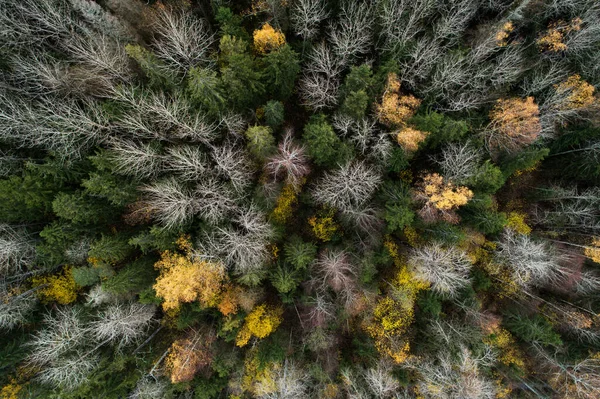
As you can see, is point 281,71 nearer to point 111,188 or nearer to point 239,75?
point 239,75

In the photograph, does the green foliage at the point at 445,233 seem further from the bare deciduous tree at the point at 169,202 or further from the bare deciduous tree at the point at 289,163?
the bare deciduous tree at the point at 169,202

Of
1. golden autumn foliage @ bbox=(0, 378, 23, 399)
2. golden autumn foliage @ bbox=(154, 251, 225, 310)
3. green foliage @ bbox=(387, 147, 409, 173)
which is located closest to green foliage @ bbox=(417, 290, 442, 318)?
green foliage @ bbox=(387, 147, 409, 173)

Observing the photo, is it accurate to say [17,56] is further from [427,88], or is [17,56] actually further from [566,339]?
[566,339]

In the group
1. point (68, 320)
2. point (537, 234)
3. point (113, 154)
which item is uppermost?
point (113, 154)

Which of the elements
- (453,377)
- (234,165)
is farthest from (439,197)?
(234,165)

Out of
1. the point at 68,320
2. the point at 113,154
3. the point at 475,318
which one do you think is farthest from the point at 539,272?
the point at 68,320
